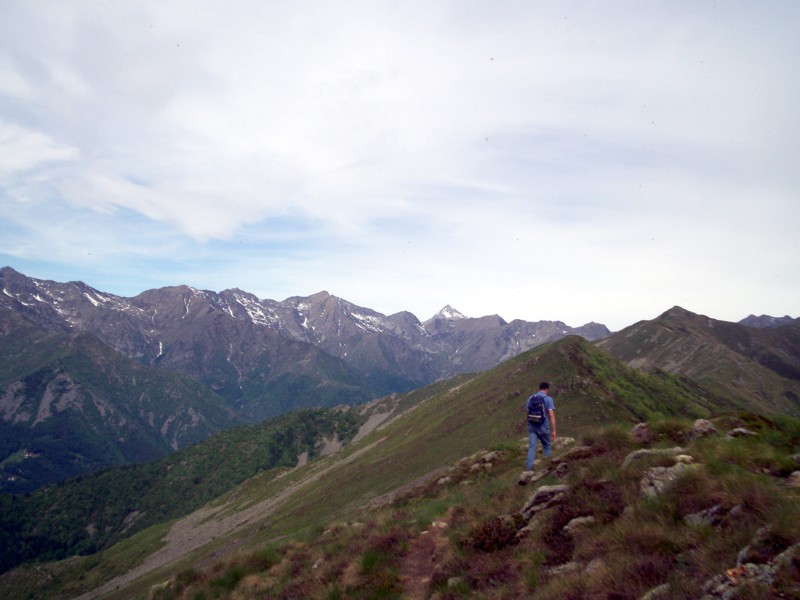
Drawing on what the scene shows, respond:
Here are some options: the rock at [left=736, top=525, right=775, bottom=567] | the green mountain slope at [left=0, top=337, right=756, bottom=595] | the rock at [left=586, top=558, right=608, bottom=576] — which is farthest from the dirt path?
the green mountain slope at [left=0, top=337, right=756, bottom=595]

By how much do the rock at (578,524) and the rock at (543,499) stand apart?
5.05 feet

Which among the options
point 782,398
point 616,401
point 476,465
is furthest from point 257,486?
point 782,398

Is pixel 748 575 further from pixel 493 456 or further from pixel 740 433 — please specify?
pixel 493 456

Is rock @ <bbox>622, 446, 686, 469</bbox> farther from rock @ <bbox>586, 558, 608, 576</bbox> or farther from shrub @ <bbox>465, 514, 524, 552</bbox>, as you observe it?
rock @ <bbox>586, 558, 608, 576</bbox>

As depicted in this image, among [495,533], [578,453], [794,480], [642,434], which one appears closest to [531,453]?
[578,453]

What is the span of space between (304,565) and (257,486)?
145222mm

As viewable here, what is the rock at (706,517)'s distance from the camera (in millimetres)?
8836

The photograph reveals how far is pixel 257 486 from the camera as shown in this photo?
14775 cm

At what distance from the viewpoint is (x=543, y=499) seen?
44.3 feet

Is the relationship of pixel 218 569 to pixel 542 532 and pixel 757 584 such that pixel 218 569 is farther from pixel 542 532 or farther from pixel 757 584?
pixel 757 584

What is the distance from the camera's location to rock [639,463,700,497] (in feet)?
34.9

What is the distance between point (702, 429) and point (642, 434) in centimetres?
188

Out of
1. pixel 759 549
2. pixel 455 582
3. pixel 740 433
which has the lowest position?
pixel 455 582

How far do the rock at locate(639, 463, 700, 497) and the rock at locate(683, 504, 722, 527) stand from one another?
4.45 feet
